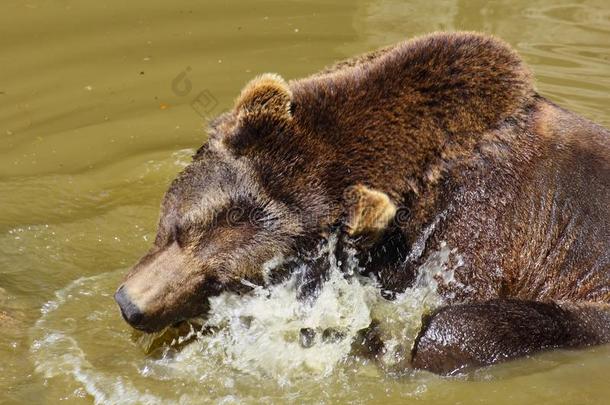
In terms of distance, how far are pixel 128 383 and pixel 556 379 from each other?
2775 millimetres

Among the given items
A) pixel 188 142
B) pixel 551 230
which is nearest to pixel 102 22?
pixel 188 142

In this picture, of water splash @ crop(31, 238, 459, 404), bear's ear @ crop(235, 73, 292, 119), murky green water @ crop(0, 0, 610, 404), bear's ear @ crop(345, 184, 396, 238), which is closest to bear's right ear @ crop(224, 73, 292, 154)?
bear's ear @ crop(235, 73, 292, 119)

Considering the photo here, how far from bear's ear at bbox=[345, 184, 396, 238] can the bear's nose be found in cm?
143

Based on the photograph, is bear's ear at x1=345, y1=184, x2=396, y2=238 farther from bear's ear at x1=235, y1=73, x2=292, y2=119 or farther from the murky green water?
bear's ear at x1=235, y1=73, x2=292, y2=119

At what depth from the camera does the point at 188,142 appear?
958cm

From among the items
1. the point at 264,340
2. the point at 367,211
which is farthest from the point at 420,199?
the point at 264,340

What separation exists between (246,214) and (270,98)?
76cm

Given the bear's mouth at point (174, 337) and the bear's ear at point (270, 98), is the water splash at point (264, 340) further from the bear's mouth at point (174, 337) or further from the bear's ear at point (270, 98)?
the bear's ear at point (270, 98)

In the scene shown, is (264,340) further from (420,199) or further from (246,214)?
(420,199)

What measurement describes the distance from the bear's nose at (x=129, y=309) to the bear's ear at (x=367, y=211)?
4.68 feet

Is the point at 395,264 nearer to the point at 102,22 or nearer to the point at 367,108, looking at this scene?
the point at 367,108

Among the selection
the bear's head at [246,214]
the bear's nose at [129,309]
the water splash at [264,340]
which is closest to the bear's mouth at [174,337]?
the water splash at [264,340]

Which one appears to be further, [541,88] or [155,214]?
[541,88]

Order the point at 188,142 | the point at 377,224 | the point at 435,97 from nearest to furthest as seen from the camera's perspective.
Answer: the point at 377,224
the point at 435,97
the point at 188,142
